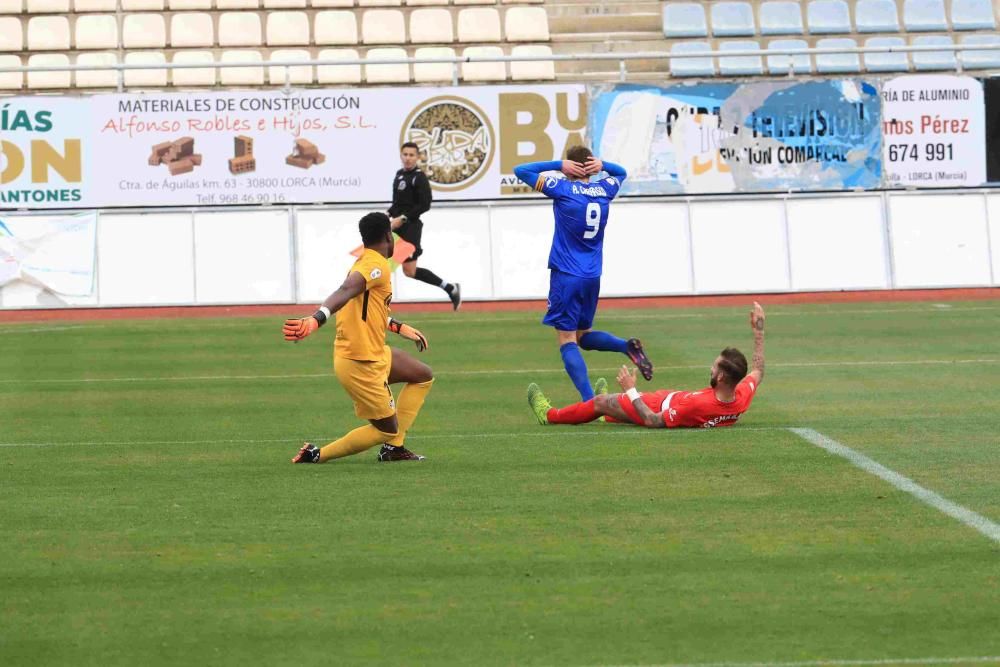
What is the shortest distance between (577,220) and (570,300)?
67 cm

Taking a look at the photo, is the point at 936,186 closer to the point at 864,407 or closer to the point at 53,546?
the point at 864,407

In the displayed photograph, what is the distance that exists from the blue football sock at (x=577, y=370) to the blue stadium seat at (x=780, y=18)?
20.1 meters

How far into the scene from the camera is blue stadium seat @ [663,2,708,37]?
105 ft

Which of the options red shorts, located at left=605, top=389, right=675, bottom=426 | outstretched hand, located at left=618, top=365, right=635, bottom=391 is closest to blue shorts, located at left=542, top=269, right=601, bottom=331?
red shorts, located at left=605, top=389, right=675, bottom=426

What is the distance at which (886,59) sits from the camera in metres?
31.7

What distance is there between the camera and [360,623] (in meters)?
6.81

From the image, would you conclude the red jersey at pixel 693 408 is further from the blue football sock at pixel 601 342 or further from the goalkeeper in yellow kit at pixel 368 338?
the goalkeeper in yellow kit at pixel 368 338

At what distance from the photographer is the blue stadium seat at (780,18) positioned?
3216cm

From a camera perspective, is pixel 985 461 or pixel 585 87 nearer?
pixel 985 461

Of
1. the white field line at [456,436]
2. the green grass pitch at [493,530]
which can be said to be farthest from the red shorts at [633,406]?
the green grass pitch at [493,530]

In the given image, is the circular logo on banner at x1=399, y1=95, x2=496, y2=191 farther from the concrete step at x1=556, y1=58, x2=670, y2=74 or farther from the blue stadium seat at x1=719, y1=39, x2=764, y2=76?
the blue stadium seat at x1=719, y1=39, x2=764, y2=76

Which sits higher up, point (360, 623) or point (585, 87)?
point (585, 87)

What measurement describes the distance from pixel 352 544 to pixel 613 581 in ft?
5.06

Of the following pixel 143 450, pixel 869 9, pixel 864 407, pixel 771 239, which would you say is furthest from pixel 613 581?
pixel 869 9
